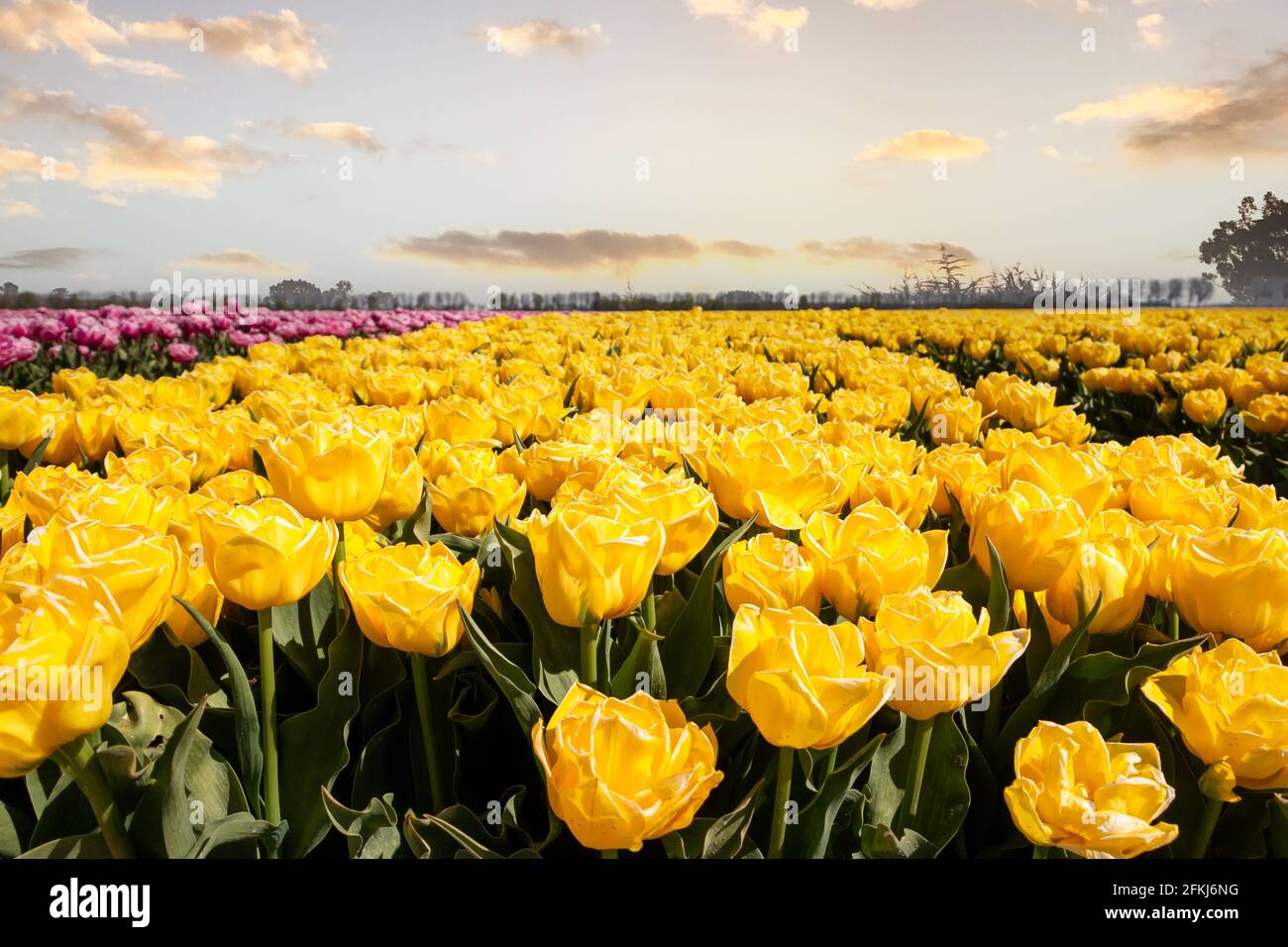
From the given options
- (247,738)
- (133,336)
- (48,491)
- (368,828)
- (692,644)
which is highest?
(133,336)

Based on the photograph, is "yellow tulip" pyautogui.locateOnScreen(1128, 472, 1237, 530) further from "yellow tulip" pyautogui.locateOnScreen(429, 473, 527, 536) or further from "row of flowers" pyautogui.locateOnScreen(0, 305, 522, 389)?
"row of flowers" pyautogui.locateOnScreen(0, 305, 522, 389)

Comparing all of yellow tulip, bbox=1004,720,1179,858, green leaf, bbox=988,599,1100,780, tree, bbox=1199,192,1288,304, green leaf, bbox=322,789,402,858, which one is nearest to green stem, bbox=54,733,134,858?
green leaf, bbox=322,789,402,858

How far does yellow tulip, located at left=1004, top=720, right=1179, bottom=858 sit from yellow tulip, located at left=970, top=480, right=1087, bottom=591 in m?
0.38

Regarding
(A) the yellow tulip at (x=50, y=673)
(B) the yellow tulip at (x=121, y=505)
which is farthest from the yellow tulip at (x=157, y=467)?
(A) the yellow tulip at (x=50, y=673)

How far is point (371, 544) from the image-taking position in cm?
156

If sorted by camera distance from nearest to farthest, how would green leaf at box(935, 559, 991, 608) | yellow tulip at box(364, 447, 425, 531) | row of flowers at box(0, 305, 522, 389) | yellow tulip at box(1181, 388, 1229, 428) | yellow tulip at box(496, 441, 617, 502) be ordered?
green leaf at box(935, 559, 991, 608)
yellow tulip at box(364, 447, 425, 531)
yellow tulip at box(496, 441, 617, 502)
yellow tulip at box(1181, 388, 1229, 428)
row of flowers at box(0, 305, 522, 389)

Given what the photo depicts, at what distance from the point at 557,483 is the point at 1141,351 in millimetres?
8349

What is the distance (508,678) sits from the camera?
1200 millimetres

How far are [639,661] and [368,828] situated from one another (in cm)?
46

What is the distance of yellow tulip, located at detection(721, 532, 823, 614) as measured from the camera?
1.21 m

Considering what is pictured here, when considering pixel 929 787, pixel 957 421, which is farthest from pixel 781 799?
pixel 957 421

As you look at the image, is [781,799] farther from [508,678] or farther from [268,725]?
[268,725]

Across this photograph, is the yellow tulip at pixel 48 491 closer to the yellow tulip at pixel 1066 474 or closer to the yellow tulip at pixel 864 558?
the yellow tulip at pixel 864 558
